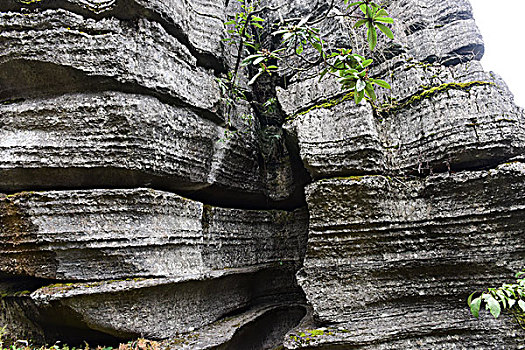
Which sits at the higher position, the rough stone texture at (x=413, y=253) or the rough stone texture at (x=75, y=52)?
the rough stone texture at (x=75, y=52)

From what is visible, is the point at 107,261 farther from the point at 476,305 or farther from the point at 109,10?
the point at 476,305

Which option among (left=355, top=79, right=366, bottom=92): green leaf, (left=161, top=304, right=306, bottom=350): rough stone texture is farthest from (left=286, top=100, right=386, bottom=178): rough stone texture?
(left=161, top=304, right=306, bottom=350): rough stone texture

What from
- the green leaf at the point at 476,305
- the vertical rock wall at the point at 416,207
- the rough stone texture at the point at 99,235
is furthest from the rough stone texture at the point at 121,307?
the green leaf at the point at 476,305

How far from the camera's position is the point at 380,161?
399cm

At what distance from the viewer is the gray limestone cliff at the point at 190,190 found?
3.45m

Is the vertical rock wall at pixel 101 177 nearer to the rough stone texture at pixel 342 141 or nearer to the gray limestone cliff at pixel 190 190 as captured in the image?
the gray limestone cliff at pixel 190 190

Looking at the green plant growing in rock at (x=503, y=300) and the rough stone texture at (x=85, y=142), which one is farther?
the rough stone texture at (x=85, y=142)

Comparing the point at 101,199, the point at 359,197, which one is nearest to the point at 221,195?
the point at 101,199

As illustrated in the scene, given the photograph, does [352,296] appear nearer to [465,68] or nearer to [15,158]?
[465,68]

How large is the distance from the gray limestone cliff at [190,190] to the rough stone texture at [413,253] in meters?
0.02

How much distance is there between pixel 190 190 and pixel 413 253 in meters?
3.01

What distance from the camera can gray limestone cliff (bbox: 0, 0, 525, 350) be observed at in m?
3.45

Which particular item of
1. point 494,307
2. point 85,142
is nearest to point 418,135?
point 494,307

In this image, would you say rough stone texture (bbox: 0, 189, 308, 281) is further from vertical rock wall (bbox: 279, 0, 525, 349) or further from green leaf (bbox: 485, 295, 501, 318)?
green leaf (bbox: 485, 295, 501, 318)
